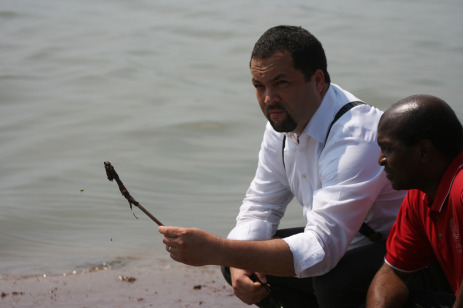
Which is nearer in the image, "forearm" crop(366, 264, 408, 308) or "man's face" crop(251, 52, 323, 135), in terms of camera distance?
"forearm" crop(366, 264, 408, 308)

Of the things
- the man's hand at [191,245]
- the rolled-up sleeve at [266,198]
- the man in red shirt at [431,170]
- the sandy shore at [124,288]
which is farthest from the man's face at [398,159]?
the sandy shore at [124,288]

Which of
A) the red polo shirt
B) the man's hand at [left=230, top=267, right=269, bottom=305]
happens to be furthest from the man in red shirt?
the man's hand at [left=230, top=267, right=269, bottom=305]

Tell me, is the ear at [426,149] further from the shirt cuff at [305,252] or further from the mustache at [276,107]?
the mustache at [276,107]

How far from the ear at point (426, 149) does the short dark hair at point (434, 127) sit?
1 cm

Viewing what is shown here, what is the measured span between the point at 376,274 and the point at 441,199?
47 centimetres

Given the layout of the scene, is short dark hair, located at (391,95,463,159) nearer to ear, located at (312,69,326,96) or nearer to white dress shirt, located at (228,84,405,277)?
white dress shirt, located at (228,84,405,277)

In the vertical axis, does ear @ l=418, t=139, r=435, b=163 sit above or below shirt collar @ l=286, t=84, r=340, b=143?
above

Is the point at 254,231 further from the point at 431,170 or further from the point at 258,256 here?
the point at 431,170

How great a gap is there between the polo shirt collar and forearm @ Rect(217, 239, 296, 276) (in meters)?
0.62

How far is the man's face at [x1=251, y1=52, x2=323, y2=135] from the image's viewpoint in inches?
122

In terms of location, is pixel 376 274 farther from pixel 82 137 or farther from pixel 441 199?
pixel 82 137

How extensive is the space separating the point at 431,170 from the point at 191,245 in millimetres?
875

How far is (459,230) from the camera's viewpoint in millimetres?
2422

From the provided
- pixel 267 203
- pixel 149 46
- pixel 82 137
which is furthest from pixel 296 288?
pixel 149 46
